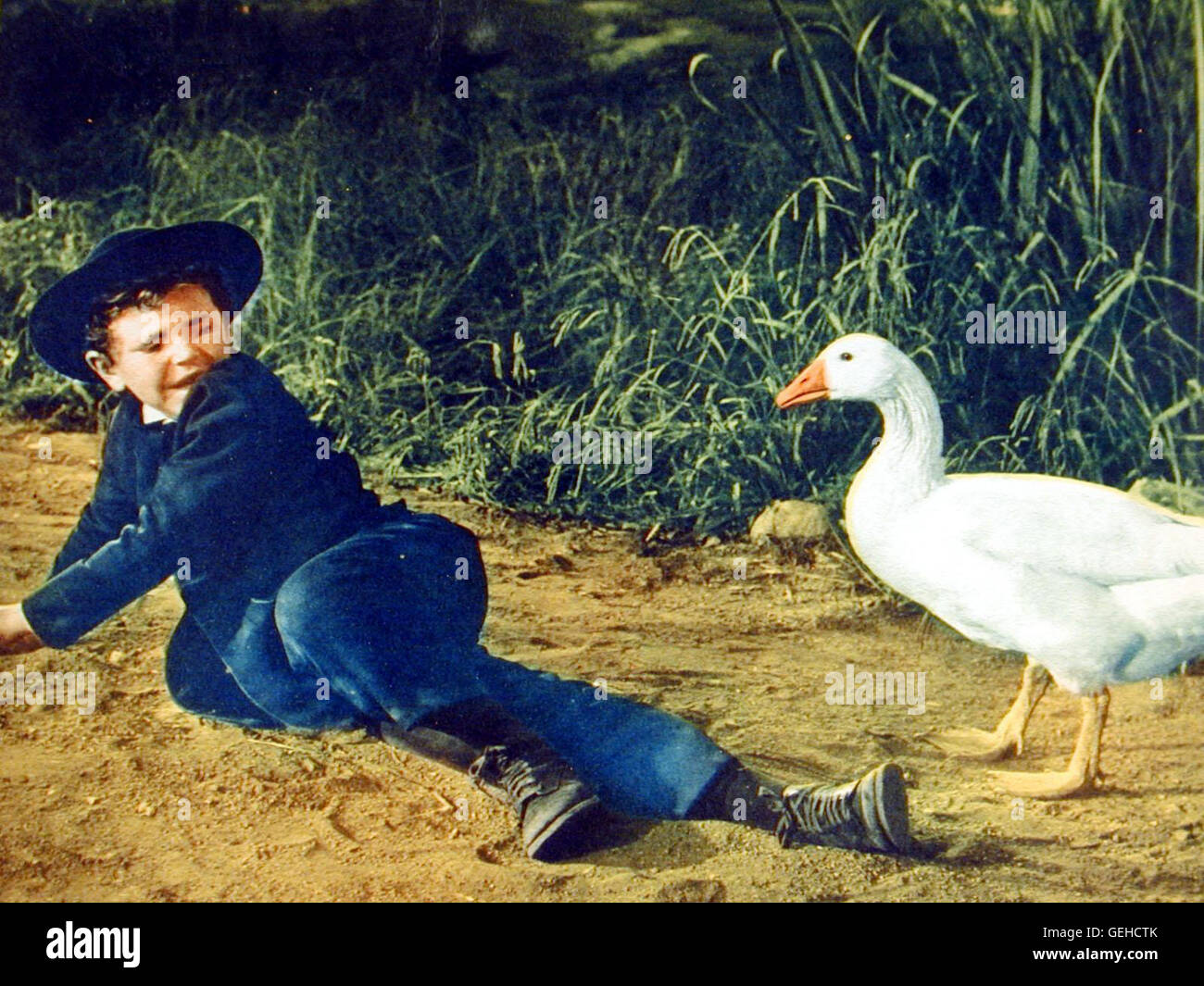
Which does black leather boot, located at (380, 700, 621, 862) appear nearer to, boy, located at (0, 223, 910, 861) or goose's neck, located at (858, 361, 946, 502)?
boy, located at (0, 223, 910, 861)

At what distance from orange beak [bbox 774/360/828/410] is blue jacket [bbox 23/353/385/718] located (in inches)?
47.1

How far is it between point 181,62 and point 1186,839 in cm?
354

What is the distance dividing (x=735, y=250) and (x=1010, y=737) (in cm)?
156

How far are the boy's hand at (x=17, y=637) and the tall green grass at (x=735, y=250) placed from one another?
38.5 inches

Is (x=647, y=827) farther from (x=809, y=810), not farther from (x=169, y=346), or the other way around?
(x=169, y=346)

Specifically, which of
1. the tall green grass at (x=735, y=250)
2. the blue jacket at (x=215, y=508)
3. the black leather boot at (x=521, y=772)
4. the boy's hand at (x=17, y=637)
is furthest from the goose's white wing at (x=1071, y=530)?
the boy's hand at (x=17, y=637)

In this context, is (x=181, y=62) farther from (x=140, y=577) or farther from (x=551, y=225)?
(x=140, y=577)

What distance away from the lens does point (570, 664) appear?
3863 millimetres

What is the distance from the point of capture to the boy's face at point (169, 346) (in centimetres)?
382

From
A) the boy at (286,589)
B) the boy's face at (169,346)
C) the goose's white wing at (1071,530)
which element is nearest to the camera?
the goose's white wing at (1071,530)

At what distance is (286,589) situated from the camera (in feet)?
12.4

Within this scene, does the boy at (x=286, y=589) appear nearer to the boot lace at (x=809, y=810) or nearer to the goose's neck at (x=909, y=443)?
the boot lace at (x=809, y=810)

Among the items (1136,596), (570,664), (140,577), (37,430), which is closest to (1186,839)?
(1136,596)

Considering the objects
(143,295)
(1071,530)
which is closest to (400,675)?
(143,295)
